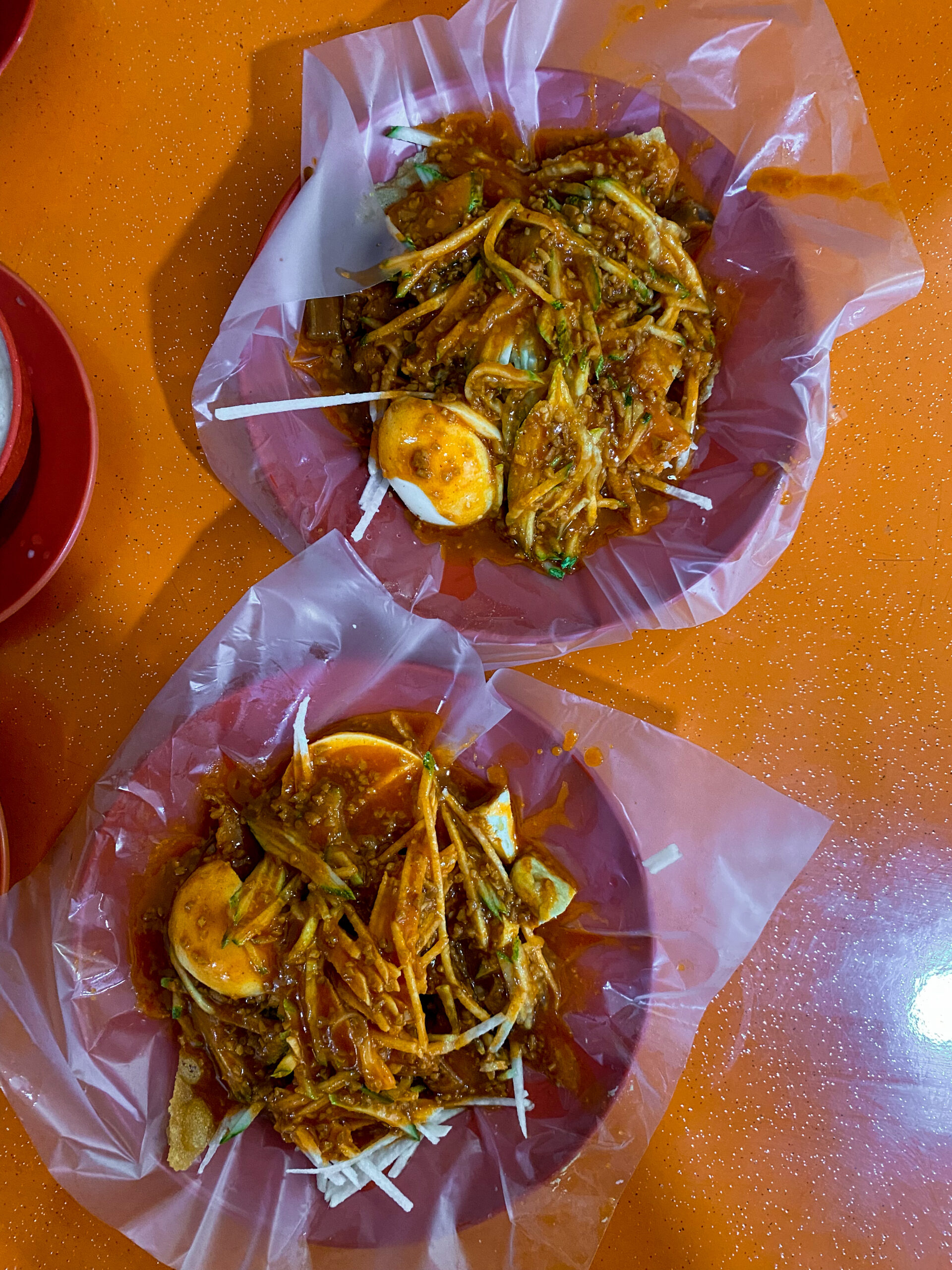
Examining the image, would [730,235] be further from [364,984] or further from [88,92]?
[364,984]

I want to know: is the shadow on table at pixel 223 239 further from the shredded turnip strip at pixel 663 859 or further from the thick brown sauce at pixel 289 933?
the shredded turnip strip at pixel 663 859

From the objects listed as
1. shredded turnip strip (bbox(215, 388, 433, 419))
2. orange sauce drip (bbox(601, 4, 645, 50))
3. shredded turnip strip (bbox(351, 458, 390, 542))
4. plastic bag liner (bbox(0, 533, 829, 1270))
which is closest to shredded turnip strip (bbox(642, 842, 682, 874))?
plastic bag liner (bbox(0, 533, 829, 1270))

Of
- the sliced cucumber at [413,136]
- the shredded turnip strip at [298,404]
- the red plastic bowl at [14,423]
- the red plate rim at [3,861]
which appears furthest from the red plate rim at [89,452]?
the sliced cucumber at [413,136]

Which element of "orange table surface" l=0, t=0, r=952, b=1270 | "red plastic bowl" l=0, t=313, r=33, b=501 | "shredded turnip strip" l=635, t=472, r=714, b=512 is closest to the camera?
"red plastic bowl" l=0, t=313, r=33, b=501

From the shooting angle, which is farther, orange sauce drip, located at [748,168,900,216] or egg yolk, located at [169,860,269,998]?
orange sauce drip, located at [748,168,900,216]

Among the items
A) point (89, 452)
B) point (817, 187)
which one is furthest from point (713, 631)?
point (89, 452)

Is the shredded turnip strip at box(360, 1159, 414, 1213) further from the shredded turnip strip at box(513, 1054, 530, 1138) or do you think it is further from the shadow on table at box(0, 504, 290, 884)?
the shadow on table at box(0, 504, 290, 884)
